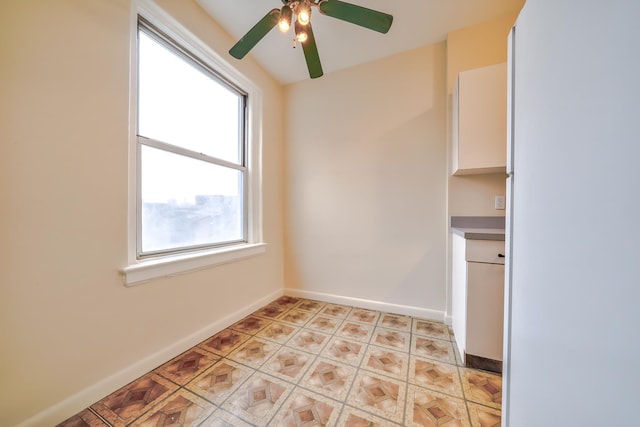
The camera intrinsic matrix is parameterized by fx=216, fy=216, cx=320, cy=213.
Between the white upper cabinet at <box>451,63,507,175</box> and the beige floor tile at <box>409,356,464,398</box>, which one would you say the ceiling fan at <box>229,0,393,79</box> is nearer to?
the white upper cabinet at <box>451,63,507,175</box>

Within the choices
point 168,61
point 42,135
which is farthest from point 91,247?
point 168,61

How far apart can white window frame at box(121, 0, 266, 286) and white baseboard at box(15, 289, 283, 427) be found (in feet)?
1.63

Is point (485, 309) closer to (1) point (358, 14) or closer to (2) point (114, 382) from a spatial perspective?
(1) point (358, 14)

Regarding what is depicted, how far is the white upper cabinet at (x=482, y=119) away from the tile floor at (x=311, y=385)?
1.40m

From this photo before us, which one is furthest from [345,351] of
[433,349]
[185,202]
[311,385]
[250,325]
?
[185,202]

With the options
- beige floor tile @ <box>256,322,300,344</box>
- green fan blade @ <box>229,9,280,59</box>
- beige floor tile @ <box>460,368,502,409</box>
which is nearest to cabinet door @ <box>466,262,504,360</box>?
beige floor tile @ <box>460,368,502,409</box>

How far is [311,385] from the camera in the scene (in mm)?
1251

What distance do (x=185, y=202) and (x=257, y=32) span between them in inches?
51.0

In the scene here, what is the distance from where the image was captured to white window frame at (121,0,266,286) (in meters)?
1.30

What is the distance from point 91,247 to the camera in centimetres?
113

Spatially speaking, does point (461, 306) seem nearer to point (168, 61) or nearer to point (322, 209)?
point (322, 209)

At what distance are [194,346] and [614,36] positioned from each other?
2.29m

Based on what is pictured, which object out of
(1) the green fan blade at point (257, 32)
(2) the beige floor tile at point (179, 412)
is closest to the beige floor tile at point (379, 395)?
(2) the beige floor tile at point (179, 412)

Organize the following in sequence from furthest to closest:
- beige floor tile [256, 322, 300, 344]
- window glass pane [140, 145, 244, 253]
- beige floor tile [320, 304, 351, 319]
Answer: beige floor tile [320, 304, 351, 319] → beige floor tile [256, 322, 300, 344] → window glass pane [140, 145, 244, 253]
